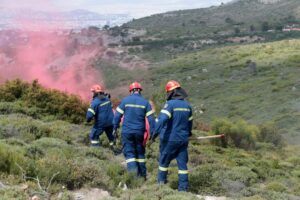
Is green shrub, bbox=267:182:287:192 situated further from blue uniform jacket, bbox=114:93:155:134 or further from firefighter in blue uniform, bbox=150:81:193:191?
blue uniform jacket, bbox=114:93:155:134

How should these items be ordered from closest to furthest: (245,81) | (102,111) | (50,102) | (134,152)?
(134,152) → (102,111) → (50,102) → (245,81)

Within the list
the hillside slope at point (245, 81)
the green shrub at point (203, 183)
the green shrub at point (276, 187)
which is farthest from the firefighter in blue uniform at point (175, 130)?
the hillside slope at point (245, 81)

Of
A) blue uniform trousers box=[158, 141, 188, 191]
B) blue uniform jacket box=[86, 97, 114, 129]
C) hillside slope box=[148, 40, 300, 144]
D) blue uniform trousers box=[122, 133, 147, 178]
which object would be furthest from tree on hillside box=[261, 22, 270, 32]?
blue uniform trousers box=[158, 141, 188, 191]

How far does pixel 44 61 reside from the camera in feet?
161

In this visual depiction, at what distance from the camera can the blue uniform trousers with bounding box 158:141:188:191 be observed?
9727 mm

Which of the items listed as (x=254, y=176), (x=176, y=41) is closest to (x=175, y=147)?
(x=254, y=176)

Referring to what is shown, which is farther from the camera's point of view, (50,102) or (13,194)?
(50,102)

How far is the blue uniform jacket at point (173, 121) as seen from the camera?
967cm

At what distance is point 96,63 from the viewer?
70.1 metres

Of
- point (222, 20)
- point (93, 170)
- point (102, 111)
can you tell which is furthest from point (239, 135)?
point (222, 20)

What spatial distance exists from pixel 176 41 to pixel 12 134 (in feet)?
276

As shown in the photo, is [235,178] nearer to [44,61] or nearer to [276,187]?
[276,187]

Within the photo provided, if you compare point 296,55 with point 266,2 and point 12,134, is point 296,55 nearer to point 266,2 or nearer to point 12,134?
point 12,134

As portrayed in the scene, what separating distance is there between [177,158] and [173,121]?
75 centimetres
